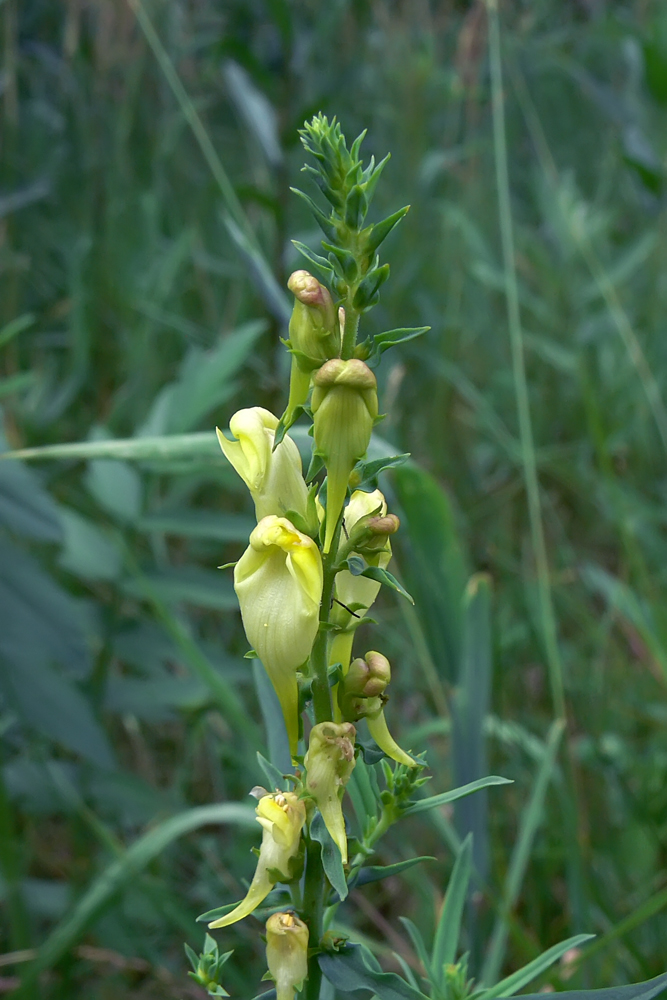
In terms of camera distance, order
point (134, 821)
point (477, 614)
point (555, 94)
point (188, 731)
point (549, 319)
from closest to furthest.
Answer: point (477, 614)
point (134, 821)
point (188, 731)
point (549, 319)
point (555, 94)

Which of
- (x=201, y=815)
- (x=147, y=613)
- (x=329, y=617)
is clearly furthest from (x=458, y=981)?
(x=147, y=613)

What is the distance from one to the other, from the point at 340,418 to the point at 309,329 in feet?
0.19

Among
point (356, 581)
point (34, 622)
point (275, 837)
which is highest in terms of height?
point (356, 581)

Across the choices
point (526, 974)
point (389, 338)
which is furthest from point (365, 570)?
point (526, 974)

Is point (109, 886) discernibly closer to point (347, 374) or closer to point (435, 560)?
point (435, 560)

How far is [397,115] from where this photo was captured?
8.67ft

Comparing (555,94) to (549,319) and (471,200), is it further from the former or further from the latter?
(549,319)

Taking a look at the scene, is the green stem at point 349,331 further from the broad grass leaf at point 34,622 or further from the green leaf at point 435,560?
the broad grass leaf at point 34,622

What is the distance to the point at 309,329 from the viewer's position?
0.56 metres

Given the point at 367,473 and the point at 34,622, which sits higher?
the point at 367,473

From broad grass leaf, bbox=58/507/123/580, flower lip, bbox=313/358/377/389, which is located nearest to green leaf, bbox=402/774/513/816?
flower lip, bbox=313/358/377/389

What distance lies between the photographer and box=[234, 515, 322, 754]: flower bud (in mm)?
530

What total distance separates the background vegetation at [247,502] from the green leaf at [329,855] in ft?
0.41

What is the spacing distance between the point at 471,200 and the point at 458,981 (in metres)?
2.73
